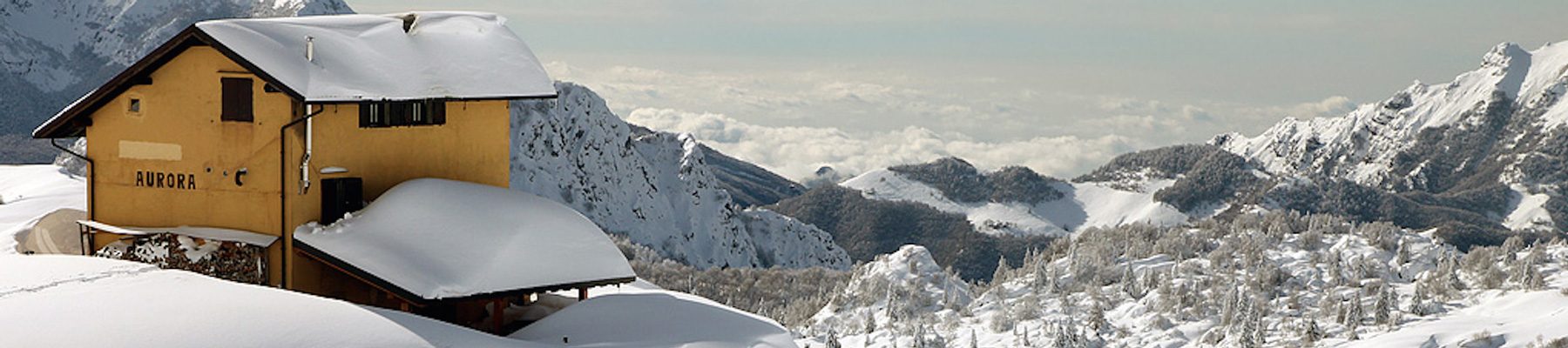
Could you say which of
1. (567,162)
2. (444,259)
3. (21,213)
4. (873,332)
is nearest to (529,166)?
(567,162)

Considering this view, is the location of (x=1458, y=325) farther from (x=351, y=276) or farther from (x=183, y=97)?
(x=183, y=97)

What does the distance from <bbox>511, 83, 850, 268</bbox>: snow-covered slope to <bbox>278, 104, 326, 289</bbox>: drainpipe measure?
93428 mm

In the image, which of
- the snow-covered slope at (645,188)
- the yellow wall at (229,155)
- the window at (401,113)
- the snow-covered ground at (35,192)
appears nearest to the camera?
the yellow wall at (229,155)

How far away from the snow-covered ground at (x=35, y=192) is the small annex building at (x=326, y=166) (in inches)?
716

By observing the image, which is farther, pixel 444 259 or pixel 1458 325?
pixel 1458 325

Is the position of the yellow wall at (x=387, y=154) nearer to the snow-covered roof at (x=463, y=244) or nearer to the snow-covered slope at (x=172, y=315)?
the snow-covered roof at (x=463, y=244)

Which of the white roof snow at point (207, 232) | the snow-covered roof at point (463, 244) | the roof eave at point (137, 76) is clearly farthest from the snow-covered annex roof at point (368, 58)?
the white roof snow at point (207, 232)

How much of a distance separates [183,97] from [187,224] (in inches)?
92.7

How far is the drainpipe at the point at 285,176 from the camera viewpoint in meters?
23.8

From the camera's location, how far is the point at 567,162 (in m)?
128

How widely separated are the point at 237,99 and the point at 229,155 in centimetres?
102

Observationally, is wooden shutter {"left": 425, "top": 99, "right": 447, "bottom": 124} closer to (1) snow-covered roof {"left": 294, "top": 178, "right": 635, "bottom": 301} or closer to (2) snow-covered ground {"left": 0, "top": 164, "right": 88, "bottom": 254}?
(1) snow-covered roof {"left": 294, "top": 178, "right": 635, "bottom": 301}

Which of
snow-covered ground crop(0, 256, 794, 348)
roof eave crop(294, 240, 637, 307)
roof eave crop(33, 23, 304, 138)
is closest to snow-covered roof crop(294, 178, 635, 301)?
roof eave crop(294, 240, 637, 307)

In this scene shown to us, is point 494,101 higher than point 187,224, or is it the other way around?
point 494,101
